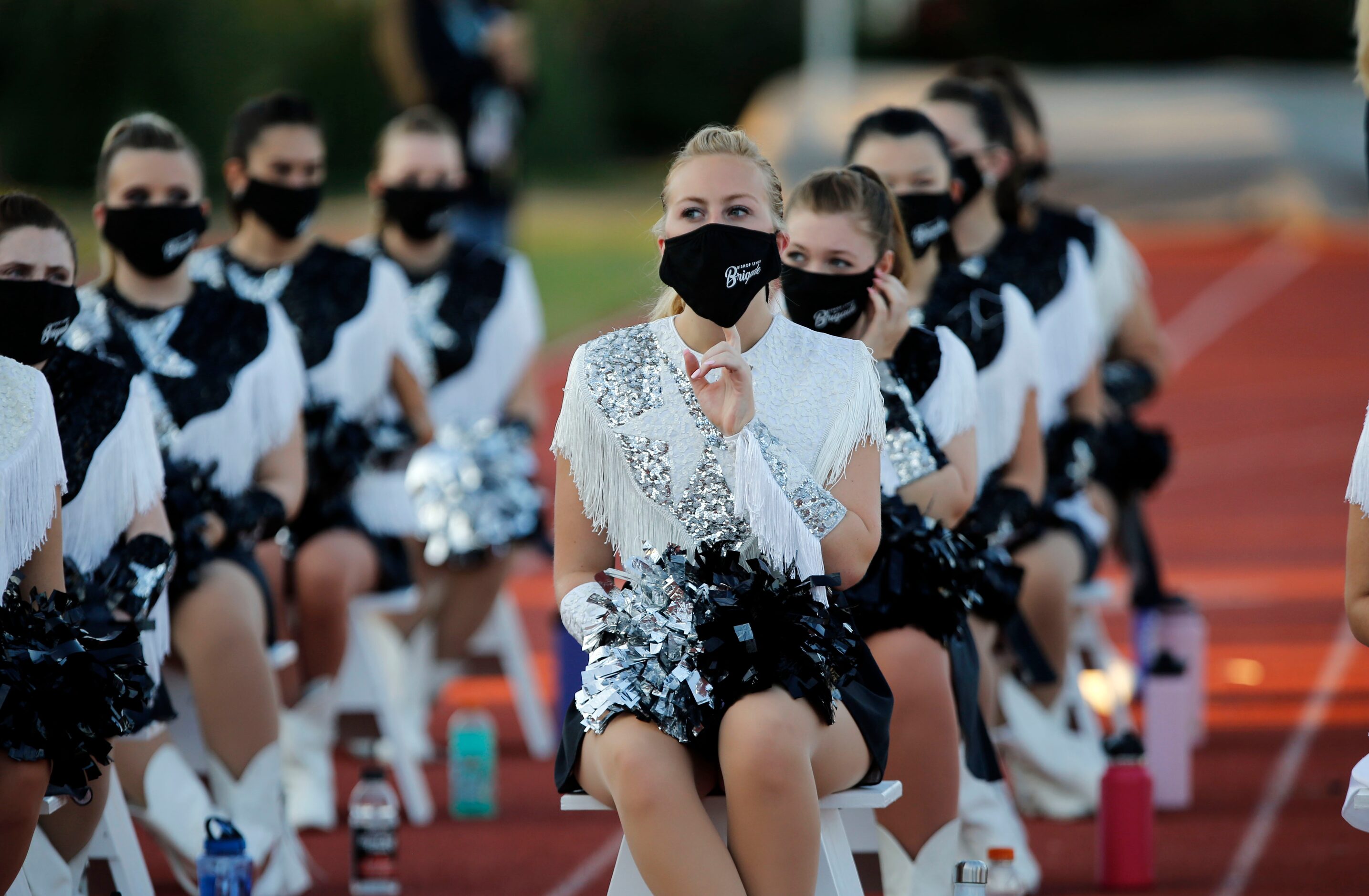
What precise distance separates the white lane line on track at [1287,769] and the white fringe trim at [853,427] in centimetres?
209

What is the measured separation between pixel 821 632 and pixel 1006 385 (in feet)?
5.84

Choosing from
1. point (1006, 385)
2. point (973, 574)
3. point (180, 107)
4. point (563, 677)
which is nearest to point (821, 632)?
point (973, 574)

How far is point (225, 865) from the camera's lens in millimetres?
4289

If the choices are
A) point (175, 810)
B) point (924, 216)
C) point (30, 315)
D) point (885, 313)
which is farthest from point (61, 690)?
point (924, 216)

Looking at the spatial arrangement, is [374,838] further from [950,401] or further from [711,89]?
[711,89]

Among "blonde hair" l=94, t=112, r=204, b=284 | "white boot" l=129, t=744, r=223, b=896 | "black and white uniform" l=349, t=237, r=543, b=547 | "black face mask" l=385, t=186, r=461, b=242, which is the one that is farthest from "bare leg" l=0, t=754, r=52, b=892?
"black face mask" l=385, t=186, r=461, b=242

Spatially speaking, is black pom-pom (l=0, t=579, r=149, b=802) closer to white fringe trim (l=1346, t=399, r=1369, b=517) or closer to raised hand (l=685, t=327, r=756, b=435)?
raised hand (l=685, t=327, r=756, b=435)

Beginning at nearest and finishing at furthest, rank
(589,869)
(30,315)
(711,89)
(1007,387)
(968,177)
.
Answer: (30,315) < (1007,387) < (589,869) < (968,177) < (711,89)

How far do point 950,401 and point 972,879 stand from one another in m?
1.24

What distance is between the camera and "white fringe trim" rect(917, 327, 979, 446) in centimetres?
466

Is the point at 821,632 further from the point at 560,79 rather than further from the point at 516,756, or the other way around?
the point at 560,79

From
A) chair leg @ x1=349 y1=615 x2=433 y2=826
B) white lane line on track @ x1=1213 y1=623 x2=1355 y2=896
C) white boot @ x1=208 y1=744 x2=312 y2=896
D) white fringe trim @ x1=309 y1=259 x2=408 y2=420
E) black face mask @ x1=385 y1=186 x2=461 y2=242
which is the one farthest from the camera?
black face mask @ x1=385 y1=186 x2=461 y2=242

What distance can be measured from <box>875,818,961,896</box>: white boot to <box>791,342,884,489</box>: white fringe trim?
1.04 meters

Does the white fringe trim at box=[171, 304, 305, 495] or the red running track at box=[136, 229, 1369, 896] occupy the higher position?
the white fringe trim at box=[171, 304, 305, 495]
